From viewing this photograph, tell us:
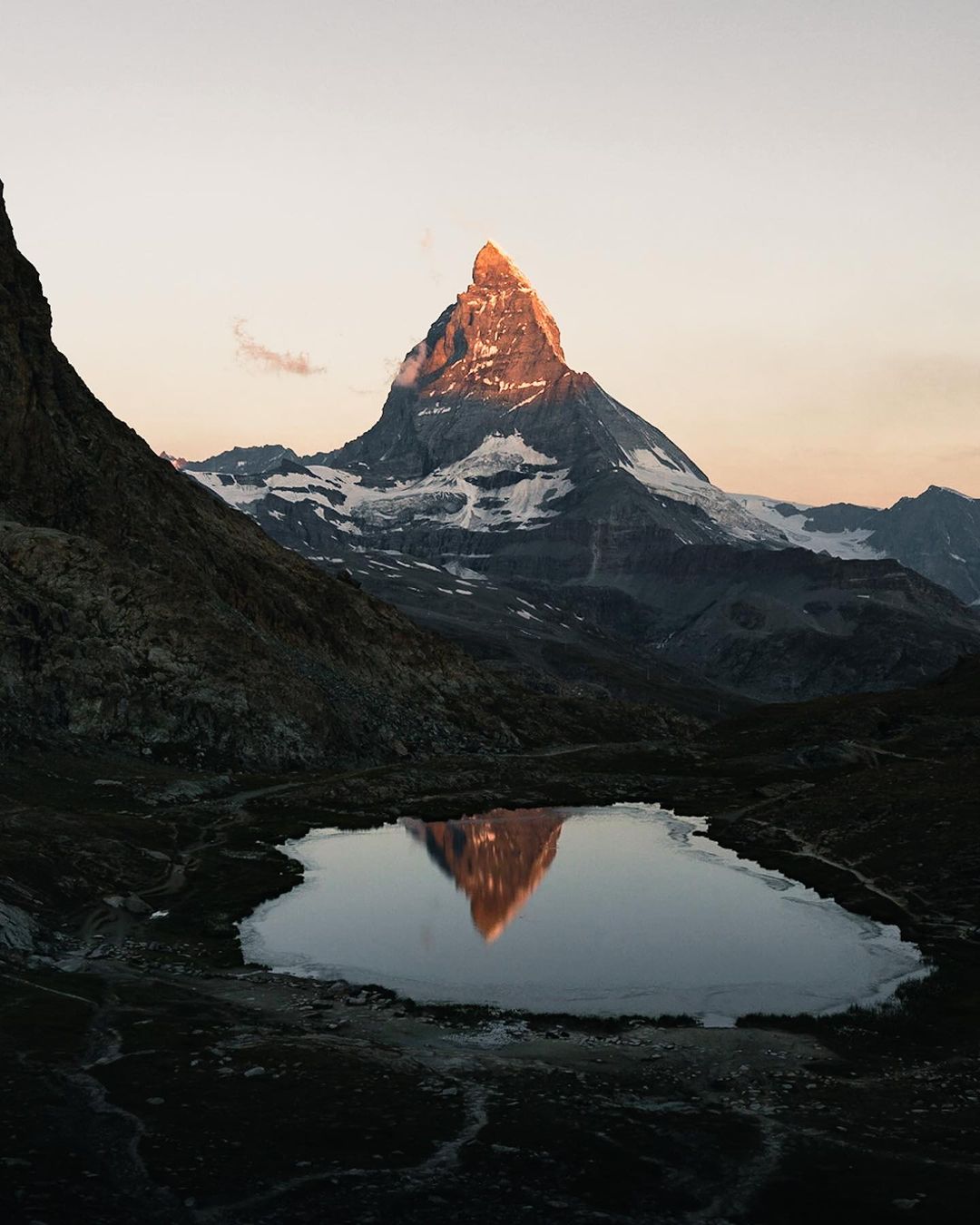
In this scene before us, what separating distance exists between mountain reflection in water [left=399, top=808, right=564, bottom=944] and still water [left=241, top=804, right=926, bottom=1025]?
11.8 inches

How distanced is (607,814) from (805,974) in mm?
69456

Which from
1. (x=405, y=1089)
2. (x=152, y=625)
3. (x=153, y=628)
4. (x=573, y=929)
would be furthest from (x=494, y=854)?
(x=152, y=625)

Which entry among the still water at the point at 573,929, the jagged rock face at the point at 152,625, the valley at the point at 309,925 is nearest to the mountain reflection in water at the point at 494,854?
the still water at the point at 573,929

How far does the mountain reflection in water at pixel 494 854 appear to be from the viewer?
78562 mm

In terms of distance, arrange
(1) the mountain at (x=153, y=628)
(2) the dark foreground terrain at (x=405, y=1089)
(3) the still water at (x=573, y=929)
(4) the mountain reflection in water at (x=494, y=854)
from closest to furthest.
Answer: (2) the dark foreground terrain at (x=405, y=1089), (3) the still water at (x=573, y=929), (4) the mountain reflection in water at (x=494, y=854), (1) the mountain at (x=153, y=628)

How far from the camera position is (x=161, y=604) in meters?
149

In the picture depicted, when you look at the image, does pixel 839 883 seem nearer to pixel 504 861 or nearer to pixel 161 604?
pixel 504 861

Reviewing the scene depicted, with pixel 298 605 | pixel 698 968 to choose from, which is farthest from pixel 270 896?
pixel 298 605

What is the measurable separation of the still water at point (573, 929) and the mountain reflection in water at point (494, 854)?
0.99 ft

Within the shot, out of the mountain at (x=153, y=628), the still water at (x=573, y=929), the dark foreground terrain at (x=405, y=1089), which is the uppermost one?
the mountain at (x=153, y=628)

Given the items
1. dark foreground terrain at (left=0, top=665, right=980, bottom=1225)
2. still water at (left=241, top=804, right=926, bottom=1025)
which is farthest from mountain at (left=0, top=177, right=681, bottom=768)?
dark foreground terrain at (left=0, top=665, right=980, bottom=1225)

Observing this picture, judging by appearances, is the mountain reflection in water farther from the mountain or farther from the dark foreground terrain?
the mountain

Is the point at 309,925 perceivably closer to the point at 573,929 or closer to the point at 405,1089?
the point at 573,929

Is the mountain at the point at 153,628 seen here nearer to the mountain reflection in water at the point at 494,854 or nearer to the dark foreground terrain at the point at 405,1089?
the mountain reflection in water at the point at 494,854
